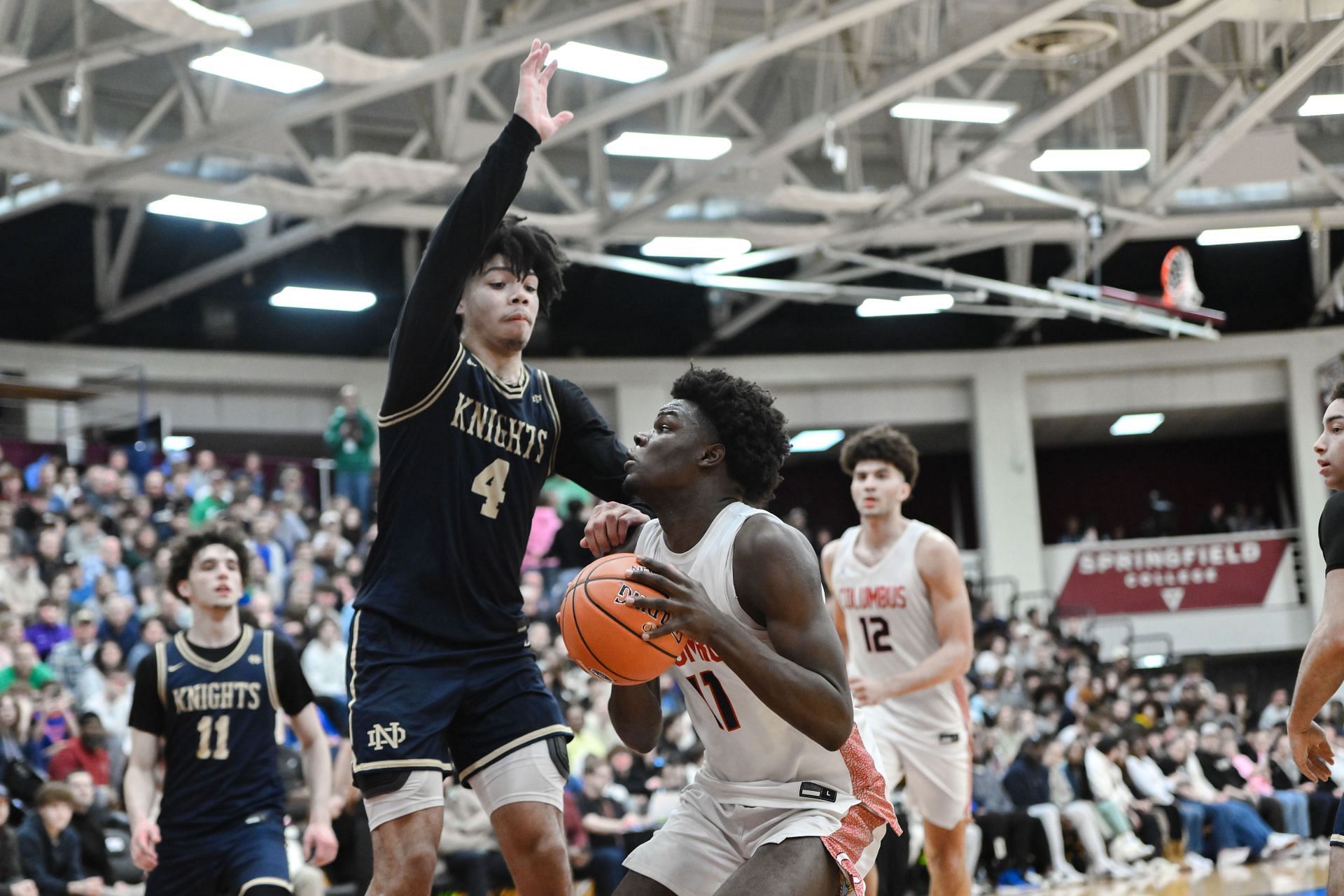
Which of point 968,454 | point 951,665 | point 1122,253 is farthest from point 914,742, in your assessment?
point 968,454

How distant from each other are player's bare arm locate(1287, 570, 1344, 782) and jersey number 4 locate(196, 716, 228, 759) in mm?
3724

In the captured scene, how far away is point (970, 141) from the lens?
22.8 m

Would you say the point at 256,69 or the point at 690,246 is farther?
the point at 690,246

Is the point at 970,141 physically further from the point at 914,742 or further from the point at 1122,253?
the point at 914,742

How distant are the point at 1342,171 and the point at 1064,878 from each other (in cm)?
1506

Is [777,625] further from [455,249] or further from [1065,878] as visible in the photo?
[1065,878]

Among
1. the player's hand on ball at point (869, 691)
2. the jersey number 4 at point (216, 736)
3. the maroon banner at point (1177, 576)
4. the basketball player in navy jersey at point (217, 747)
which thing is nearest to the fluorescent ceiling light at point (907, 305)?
the maroon banner at point (1177, 576)

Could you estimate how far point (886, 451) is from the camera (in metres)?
7.23

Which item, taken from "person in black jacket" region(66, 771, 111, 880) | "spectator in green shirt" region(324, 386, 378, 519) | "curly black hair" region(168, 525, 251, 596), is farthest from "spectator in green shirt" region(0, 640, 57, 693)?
"spectator in green shirt" region(324, 386, 378, 519)

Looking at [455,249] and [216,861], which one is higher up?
[455,249]

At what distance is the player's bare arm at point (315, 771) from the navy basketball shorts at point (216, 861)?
0.16 metres

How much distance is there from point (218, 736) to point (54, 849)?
3864mm

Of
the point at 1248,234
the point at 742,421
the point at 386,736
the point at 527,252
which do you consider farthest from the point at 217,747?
the point at 1248,234

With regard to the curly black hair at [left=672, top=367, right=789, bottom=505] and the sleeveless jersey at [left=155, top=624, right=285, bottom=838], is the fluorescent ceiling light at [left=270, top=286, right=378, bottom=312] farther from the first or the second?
the curly black hair at [left=672, top=367, right=789, bottom=505]
